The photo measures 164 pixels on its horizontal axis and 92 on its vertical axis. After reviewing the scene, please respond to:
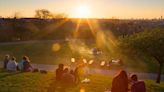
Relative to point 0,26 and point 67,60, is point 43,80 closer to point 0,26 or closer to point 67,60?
point 67,60

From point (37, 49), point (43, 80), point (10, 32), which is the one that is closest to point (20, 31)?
point (10, 32)

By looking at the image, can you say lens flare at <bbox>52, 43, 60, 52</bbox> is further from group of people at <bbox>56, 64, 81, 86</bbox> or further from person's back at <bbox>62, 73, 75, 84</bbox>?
person's back at <bbox>62, 73, 75, 84</bbox>

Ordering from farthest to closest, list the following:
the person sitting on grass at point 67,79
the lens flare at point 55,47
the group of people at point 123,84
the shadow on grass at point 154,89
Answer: the lens flare at point 55,47, the shadow on grass at point 154,89, the person sitting on grass at point 67,79, the group of people at point 123,84

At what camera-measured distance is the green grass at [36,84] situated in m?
19.0

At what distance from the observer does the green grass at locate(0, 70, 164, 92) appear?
1903 cm

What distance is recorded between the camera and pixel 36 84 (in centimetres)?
2039

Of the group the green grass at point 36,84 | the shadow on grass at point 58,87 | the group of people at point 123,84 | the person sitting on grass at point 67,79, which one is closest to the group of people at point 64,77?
the person sitting on grass at point 67,79

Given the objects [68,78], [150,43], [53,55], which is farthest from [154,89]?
[53,55]

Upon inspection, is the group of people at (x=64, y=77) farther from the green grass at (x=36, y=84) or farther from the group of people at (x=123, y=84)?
the group of people at (x=123, y=84)

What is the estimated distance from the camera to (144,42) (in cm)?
2844

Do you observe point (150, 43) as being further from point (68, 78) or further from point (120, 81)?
point (120, 81)

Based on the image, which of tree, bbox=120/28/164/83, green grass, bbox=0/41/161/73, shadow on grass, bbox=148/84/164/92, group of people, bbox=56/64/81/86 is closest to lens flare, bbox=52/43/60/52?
green grass, bbox=0/41/161/73

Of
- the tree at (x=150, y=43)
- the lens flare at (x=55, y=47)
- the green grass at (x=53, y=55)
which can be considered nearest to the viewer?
the tree at (x=150, y=43)

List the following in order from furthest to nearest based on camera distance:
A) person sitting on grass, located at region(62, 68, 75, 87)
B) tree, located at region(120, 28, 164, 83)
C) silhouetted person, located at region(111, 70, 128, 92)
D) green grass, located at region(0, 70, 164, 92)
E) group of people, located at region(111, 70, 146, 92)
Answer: tree, located at region(120, 28, 164, 83)
person sitting on grass, located at region(62, 68, 75, 87)
green grass, located at region(0, 70, 164, 92)
silhouetted person, located at region(111, 70, 128, 92)
group of people, located at region(111, 70, 146, 92)
